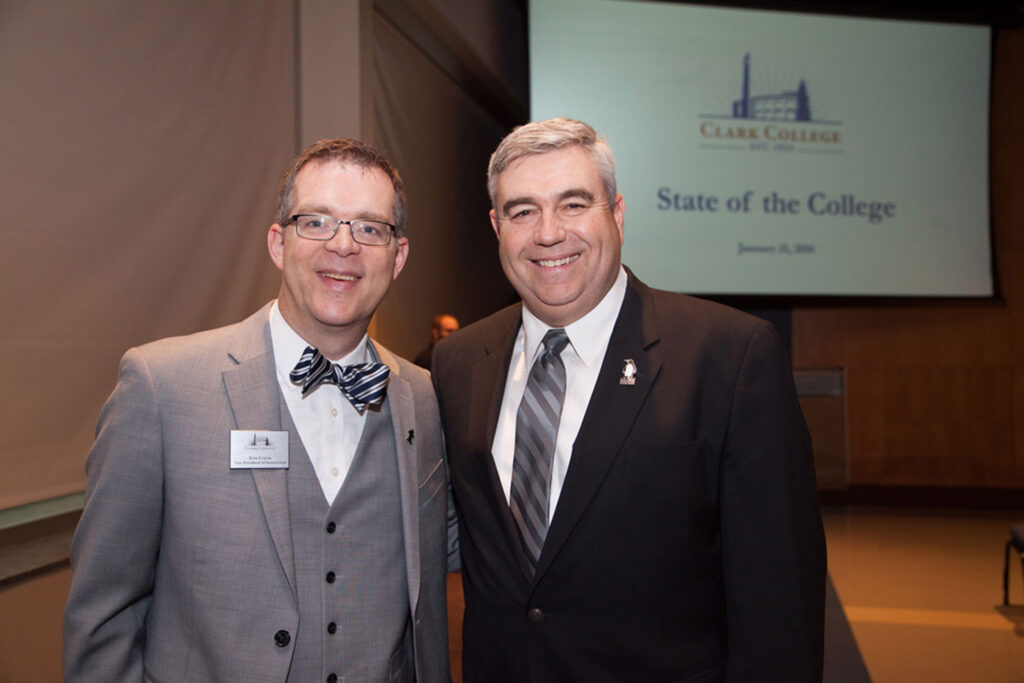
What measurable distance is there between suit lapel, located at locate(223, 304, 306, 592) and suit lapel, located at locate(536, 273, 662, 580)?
52cm

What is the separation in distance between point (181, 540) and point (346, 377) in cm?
45

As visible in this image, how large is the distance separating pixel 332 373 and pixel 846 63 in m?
5.36

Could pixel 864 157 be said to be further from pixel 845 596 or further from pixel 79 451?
pixel 79 451

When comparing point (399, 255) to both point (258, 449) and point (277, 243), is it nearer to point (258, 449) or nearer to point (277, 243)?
point (277, 243)

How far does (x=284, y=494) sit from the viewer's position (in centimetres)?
147

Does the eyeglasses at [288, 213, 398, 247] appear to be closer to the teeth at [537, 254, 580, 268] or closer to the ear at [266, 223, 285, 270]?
the ear at [266, 223, 285, 270]

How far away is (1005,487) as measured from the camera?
24.6 feet

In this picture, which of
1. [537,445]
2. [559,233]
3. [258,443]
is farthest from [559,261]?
[258,443]

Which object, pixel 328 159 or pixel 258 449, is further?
pixel 328 159

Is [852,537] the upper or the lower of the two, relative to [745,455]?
lower

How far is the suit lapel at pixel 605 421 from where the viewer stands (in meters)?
1.53

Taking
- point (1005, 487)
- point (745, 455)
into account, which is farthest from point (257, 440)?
point (1005, 487)

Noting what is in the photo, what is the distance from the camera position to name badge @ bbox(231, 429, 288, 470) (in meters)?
1.47

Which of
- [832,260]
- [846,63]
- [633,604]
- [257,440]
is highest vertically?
[846,63]
